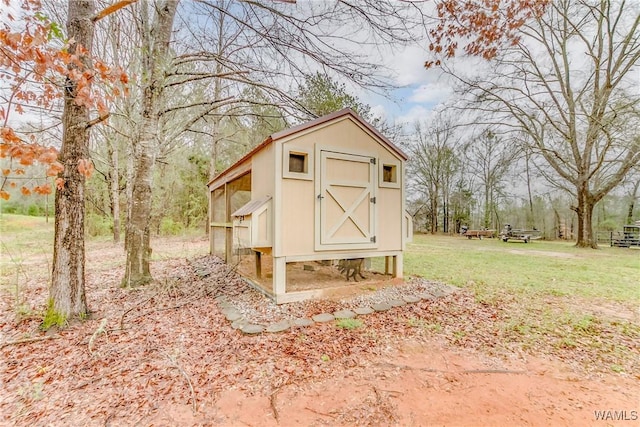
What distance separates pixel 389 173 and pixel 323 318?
125 inches

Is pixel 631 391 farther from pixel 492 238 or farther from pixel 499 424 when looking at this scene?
pixel 492 238

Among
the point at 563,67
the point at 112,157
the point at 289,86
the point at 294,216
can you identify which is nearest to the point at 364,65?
the point at 289,86

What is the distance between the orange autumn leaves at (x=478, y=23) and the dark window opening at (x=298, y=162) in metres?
2.45

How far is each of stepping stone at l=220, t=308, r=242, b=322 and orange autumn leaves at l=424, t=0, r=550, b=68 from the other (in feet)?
15.6

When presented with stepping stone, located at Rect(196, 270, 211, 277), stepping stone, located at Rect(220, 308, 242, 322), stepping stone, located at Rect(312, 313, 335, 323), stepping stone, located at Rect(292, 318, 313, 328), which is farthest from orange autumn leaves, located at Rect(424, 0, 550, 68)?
stepping stone, located at Rect(196, 270, 211, 277)

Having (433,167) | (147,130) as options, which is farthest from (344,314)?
(433,167)

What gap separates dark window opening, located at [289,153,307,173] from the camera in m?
4.48

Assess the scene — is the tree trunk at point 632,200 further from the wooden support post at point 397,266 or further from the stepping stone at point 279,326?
the stepping stone at point 279,326

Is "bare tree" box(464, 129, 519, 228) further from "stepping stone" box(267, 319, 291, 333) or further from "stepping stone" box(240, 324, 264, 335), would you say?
"stepping stone" box(240, 324, 264, 335)

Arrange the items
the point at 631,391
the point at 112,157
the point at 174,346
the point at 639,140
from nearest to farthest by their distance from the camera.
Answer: the point at 631,391, the point at 174,346, the point at 639,140, the point at 112,157

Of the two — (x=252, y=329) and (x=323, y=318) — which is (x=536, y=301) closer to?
(x=323, y=318)

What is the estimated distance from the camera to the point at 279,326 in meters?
3.42

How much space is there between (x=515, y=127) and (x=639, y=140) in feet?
13.5

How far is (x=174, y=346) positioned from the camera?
2.94 m
